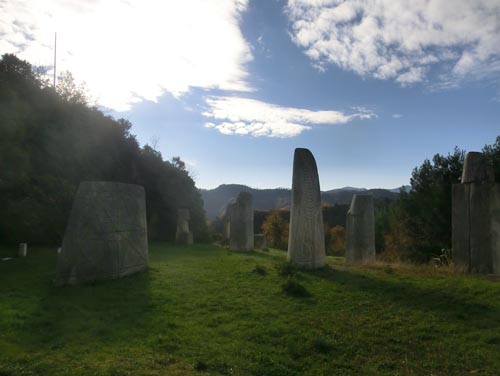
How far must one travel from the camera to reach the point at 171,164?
104 ft

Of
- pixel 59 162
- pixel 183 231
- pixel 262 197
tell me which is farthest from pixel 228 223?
pixel 262 197

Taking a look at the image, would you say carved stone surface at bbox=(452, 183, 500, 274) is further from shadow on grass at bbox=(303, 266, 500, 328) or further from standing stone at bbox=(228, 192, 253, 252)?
standing stone at bbox=(228, 192, 253, 252)

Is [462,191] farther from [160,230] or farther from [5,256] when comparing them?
[160,230]

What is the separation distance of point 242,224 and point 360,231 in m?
6.21

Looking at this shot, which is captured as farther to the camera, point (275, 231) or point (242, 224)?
point (275, 231)

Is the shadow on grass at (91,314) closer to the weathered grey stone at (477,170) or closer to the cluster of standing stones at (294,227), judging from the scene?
the cluster of standing stones at (294,227)

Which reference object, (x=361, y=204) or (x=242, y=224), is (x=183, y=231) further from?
(x=361, y=204)

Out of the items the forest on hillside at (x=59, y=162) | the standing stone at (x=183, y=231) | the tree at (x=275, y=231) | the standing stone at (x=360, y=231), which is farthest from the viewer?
the tree at (x=275, y=231)

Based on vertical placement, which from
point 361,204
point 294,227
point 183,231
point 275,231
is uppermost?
point 361,204

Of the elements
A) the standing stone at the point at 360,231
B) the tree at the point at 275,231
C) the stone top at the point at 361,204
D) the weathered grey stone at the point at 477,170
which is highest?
the weathered grey stone at the point at 477,170

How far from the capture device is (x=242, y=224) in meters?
19.4

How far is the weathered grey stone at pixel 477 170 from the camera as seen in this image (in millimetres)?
10383

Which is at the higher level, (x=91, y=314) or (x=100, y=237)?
(x=100, y=237)

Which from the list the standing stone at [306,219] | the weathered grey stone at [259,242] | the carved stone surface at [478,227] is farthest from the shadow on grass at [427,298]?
the weathered grey stone at [259,242]
